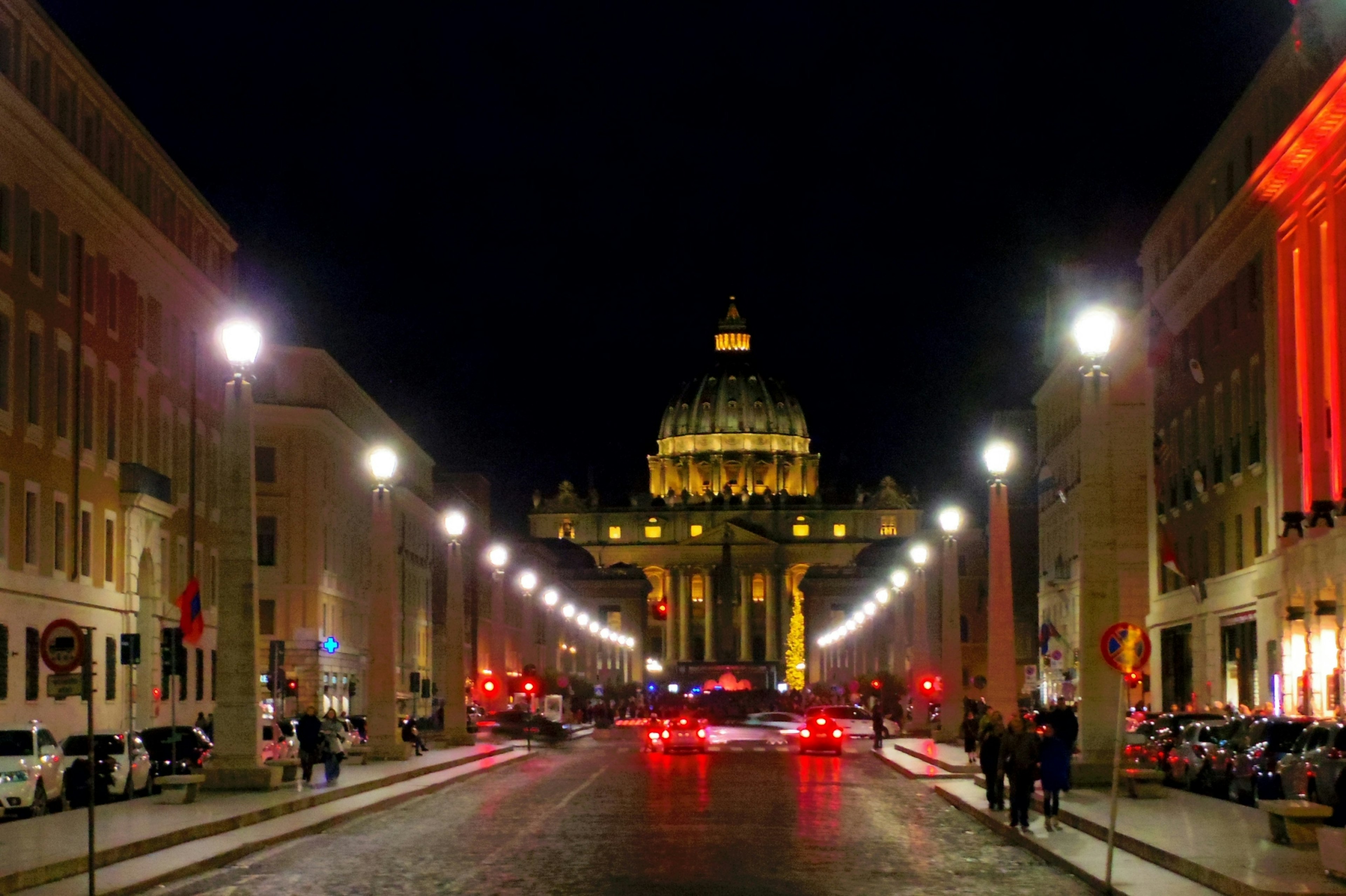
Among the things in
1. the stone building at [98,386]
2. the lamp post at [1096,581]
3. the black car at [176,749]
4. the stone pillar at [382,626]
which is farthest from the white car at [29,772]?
the lamp post at [1096,581]

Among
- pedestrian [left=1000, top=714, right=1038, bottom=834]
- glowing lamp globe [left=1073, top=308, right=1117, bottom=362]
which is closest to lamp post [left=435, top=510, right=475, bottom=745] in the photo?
glowing lamp globe [left=1073, top=308, right=1117, bottom=362]

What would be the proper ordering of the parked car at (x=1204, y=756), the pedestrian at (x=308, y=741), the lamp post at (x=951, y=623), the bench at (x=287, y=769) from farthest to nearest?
1. the lamp post at (x=951, y=623)
2. the pedestrian at (x=308, y=741)
3. the parked car at (x=1204, y=756)
4. the bench at (x=287, y=769)

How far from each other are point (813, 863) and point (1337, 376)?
24378 millimetres

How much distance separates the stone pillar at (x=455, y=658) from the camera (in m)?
59.9

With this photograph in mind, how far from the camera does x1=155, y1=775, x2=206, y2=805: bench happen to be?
31375mm

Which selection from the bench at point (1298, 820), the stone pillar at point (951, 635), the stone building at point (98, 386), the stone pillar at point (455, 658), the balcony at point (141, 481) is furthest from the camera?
the stone pillar at point (455, 658)

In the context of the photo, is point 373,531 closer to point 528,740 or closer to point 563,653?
point 528,740

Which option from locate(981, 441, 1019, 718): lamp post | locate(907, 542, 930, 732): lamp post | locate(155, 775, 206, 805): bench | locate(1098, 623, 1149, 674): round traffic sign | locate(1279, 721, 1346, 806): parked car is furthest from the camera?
locate(907, 542, 930, 732): lamp post

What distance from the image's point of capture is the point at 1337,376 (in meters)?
43.6

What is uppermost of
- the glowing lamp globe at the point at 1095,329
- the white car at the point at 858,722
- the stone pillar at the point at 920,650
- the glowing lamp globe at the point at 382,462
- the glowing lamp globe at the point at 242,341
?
the glowing lamp globe at the point at 242,341

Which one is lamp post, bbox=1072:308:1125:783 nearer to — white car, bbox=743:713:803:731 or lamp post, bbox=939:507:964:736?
lamp post, bbox=939:507:964:736

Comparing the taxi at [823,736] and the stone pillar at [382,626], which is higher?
the stone pillar at [382,626]

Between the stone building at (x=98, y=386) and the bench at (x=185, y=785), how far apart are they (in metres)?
5.68

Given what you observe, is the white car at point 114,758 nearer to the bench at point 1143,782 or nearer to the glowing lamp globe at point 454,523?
the bench at point 1143,782
